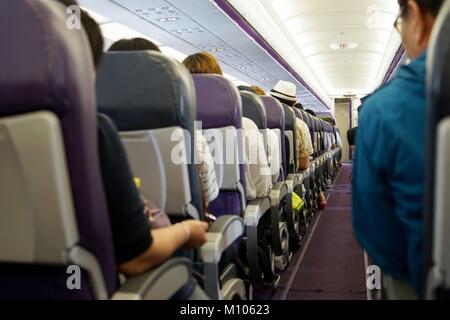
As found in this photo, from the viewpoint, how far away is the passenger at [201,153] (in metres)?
2.01

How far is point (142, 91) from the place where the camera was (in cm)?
165

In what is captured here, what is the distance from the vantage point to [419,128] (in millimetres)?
1197

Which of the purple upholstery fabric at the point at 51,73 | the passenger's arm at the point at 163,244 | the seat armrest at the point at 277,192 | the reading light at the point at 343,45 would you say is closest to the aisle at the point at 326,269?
the seat armrest at the point at 277,192

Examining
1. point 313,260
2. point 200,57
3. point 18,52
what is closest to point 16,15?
point 18,52

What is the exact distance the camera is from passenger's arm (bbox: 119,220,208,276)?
1304mm

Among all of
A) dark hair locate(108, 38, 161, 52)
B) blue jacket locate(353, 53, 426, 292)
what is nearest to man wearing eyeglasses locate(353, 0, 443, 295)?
blue jacket locate(353, 53, 426, 292)

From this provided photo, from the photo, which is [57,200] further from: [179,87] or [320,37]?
[320,37]

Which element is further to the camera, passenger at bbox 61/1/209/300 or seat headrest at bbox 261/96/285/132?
seat headrest at bbox 261/96/285/132

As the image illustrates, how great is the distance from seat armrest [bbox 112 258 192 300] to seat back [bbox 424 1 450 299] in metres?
0.72

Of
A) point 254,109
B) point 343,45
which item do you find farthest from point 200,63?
point 343,45

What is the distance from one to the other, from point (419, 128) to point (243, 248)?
207 centimetres

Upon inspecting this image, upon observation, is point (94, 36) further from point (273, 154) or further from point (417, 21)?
point (273, 154)

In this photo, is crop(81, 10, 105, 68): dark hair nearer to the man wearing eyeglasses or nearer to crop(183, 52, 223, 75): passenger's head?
the man wearing eyeglasses
